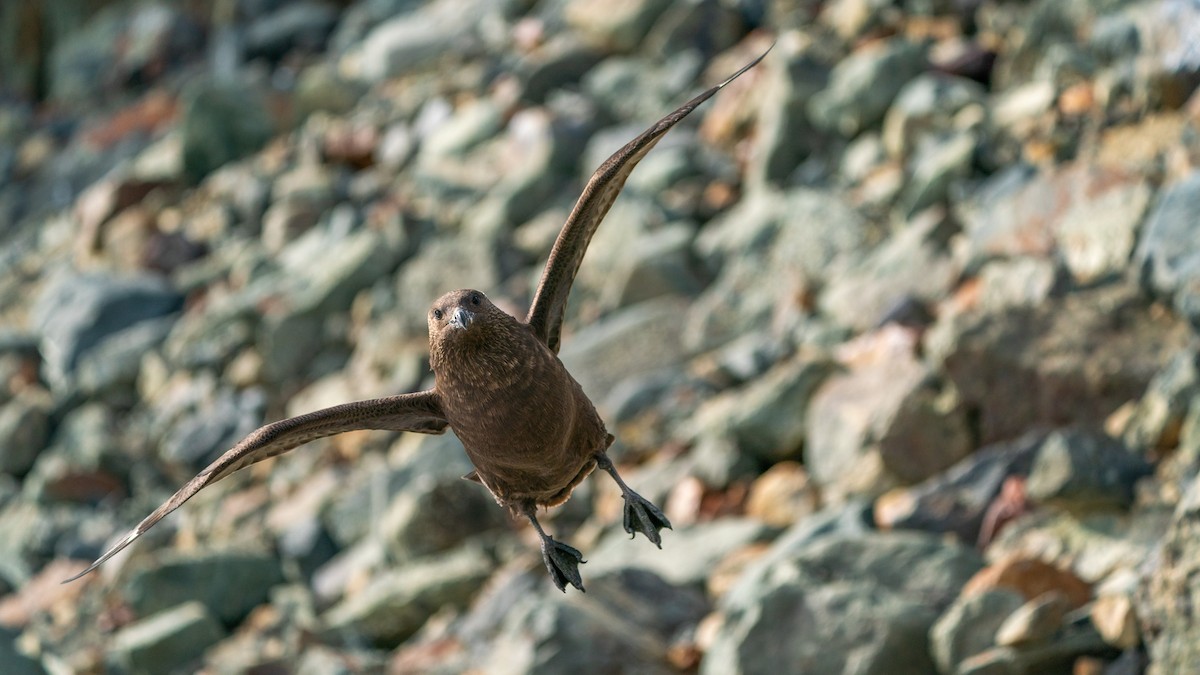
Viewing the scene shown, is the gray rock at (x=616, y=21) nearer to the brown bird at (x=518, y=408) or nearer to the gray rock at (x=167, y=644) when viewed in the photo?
the gray rock at (x=167, y=644)

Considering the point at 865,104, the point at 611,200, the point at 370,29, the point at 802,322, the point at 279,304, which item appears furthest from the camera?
the point at 370,29

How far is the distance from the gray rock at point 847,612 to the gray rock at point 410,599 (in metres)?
3.69

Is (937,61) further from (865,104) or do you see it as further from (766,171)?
(766,171)

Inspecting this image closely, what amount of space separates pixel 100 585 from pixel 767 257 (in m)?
7.77

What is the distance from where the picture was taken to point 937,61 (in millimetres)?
18969

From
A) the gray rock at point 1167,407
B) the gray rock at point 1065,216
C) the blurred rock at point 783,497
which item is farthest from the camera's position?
the gray rock at point 1065,216

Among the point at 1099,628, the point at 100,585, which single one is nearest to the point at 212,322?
the point at 100,585

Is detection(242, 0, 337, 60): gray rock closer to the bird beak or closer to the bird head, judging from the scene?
the bird head

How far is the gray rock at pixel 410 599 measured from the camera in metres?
13.8

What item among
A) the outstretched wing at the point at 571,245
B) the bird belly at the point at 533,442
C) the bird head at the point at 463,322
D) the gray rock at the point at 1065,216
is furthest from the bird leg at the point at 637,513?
the gray rock at the point at 1065,216

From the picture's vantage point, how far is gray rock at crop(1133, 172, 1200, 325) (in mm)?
11961

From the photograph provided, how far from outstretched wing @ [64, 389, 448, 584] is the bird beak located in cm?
45

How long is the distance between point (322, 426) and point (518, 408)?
3.00ft

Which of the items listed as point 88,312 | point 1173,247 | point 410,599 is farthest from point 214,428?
point 1173,247
